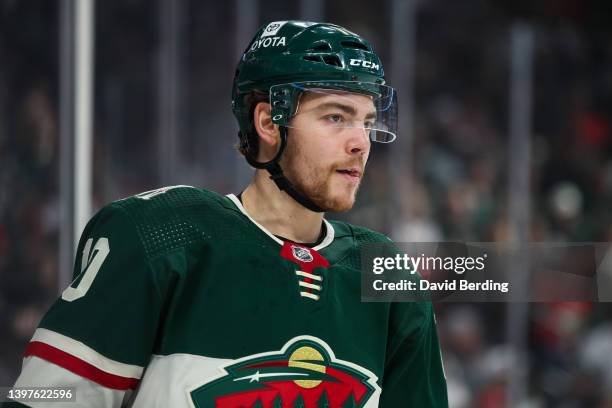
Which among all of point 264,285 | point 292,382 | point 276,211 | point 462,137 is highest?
point 462,137

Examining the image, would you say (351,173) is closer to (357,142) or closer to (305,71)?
(357,142)

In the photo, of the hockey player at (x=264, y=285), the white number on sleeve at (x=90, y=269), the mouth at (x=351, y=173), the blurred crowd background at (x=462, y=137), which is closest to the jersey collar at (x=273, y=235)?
the hockey player at (x=264, y=285)

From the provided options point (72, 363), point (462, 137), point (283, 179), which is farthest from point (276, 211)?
point (462, 137)

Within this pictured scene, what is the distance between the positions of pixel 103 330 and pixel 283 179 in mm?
362

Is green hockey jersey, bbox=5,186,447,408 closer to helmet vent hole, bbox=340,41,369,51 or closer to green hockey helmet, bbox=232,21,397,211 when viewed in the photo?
green hockey helmet, bbox=232,21,397,211

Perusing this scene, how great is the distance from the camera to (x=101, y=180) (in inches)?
148

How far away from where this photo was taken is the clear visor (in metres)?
1.43

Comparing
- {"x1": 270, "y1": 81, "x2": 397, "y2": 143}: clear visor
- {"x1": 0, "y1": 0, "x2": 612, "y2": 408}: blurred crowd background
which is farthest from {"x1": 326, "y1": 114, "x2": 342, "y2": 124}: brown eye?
{"x1": 0, "y1": 0, "x2": 612, "y2": 408}: blurred crowd background

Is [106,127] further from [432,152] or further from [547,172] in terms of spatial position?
[547,172]

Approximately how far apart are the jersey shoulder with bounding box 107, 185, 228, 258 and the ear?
A: 0.12 meters

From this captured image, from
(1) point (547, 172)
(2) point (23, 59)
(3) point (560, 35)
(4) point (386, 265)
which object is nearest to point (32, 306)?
(2) point (23, 59)

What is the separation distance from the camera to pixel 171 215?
135 cm

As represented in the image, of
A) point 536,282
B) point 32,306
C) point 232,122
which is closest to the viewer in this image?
point 536,282

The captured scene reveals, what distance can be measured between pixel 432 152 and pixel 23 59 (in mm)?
2048
